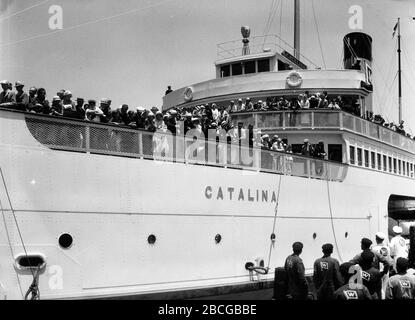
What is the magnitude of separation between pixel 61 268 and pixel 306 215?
7283 mm

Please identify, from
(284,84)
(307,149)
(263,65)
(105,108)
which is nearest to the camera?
(105,108)

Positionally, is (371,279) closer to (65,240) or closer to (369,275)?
(369,275)

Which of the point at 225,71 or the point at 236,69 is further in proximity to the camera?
the point at 225,71

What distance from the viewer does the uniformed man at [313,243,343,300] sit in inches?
291

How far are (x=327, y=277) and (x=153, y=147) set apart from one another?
407 cm

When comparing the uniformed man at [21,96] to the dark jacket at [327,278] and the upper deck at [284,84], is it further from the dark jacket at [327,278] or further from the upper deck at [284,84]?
the upper deck at [284,84]

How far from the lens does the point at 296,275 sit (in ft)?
25.0

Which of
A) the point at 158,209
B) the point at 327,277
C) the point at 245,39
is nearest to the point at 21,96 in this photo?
the point at 158,209

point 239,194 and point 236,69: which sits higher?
point 236,69

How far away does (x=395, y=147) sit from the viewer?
64.9 feet

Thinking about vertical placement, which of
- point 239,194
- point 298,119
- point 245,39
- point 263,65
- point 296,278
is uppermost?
point 245,39

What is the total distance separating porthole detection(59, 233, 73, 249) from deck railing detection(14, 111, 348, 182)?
4.75ft

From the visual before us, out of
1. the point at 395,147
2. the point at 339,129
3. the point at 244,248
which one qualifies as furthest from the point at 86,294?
the point at 395,147

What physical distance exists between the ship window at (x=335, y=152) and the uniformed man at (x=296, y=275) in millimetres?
8447
